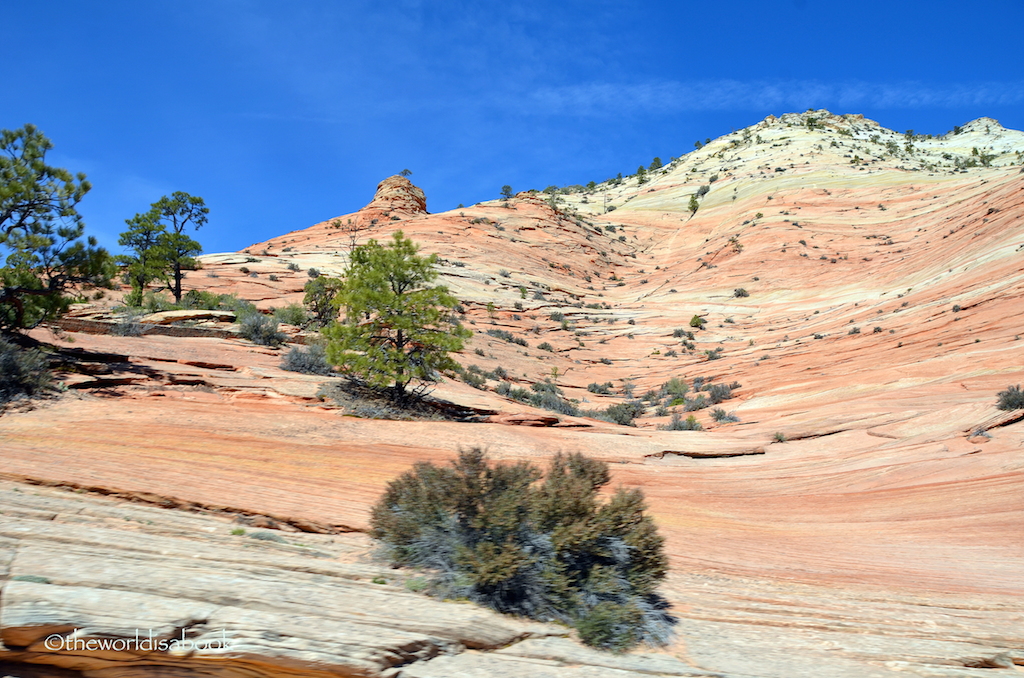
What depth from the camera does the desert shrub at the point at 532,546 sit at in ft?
15.0

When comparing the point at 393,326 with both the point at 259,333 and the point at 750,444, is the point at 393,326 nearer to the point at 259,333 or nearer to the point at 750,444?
the point at 259,333

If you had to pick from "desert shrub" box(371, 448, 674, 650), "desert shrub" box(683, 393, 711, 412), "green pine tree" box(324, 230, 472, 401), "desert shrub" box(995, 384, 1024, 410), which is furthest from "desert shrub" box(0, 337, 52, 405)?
"desert shrub" box(995, 384, 1024, 410)

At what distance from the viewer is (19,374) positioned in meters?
9.16

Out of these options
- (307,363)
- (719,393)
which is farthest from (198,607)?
(719,393)

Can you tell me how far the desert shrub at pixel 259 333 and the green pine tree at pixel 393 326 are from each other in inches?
133

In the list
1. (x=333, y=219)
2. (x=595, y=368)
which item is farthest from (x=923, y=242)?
(x=333, y=219)

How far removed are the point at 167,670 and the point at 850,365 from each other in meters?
19.5

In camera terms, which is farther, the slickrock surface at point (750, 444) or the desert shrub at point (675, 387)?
the desert shrub at point (675, 387)

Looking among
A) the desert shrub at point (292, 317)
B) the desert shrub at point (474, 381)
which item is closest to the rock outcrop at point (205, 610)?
the desert shrub at point (474, 381)

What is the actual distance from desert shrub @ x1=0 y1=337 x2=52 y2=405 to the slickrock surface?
1.49ft

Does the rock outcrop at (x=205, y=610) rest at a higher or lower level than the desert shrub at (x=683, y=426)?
lower

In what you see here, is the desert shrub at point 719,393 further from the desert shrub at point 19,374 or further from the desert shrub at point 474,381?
the desert shrub at point 19,374

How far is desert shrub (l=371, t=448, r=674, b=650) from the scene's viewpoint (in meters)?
4.57

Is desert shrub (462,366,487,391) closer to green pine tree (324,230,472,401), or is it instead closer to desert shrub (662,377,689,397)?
green pine tree (324,230,472,401)
